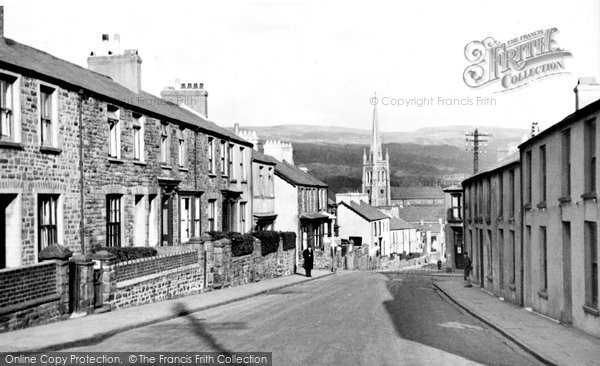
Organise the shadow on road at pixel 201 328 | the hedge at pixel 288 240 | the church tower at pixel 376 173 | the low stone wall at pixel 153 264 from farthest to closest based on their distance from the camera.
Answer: the church tower at pixel 376 173 → the hedge at pixel 288 240 → the low stone wall at pixel 153 264 → the shadow on road at pixel 201 328

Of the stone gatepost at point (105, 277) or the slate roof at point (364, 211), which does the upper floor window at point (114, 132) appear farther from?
the slate roof at point (364, 211)

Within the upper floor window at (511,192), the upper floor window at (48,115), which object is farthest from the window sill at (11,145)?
the upper floor window at (511,192)

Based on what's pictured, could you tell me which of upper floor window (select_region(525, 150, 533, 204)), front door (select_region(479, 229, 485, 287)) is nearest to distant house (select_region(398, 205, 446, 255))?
front door (select_region(479, 229, 485, 287))

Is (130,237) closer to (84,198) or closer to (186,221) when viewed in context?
(84,198)

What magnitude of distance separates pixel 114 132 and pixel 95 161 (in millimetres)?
2005

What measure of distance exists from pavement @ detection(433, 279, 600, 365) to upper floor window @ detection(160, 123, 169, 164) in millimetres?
13110

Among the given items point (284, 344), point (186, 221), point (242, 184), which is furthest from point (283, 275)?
point (284, 344)

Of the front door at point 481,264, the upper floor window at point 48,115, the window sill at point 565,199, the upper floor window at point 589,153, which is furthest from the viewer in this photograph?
the front door at point 481,264

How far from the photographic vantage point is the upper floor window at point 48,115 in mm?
18716

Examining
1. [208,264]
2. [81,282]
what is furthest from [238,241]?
[81,282]

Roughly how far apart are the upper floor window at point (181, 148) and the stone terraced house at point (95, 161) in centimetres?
5

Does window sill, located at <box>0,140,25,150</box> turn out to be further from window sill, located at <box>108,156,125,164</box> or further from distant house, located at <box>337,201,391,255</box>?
distant house, located at <box>337,201,391,255</box>

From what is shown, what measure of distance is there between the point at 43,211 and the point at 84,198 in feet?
7.21

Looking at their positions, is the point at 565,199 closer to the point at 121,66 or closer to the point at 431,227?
the point at 121,66
